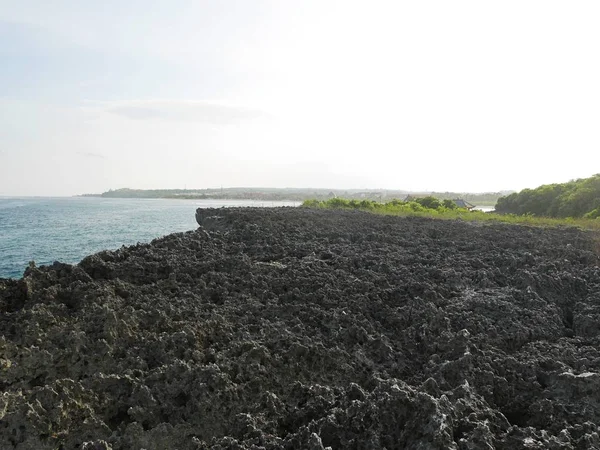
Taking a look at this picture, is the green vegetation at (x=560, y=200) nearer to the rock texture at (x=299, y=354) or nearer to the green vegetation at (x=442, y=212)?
the green vegetation at (x=442, y=212)

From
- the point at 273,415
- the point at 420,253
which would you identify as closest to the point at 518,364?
the point at 273,415

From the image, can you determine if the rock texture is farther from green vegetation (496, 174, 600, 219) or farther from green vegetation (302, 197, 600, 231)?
green vegetation (496, 174, 600, 219)

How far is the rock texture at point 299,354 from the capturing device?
17.4 ft

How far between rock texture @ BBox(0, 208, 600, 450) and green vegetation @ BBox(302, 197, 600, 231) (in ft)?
46.1

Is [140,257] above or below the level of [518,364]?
above

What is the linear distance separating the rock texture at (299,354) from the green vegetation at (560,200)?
27156mm

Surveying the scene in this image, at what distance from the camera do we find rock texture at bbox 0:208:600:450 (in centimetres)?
529

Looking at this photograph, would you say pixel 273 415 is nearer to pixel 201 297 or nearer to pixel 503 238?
pixel 201 297

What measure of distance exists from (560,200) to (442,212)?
14.1m

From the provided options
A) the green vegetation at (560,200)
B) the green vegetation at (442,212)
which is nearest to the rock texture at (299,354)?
the green vegetation at (442,212)

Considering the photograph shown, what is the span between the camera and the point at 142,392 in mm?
6016

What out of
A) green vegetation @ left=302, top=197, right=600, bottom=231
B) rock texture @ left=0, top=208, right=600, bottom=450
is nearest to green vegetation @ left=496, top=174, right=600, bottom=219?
green vegetation @ left=302, top=197, right=600, bottom=231

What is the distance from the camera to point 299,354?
7.37m

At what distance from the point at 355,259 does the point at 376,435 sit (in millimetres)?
9252
